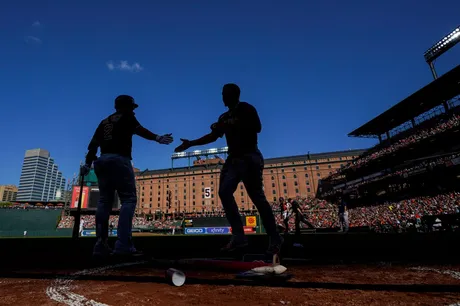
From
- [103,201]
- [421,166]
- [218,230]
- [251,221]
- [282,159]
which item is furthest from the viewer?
[282,159]

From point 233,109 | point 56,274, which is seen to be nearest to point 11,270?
point 56,274

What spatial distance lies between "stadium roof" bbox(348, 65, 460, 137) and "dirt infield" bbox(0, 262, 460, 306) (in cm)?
3942

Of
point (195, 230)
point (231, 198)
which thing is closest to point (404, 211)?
point (195, 230)

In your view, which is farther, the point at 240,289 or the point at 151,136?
the point at 151,136

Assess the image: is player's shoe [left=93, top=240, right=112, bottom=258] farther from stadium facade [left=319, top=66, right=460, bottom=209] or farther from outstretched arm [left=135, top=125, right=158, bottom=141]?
stadium facade [left=319, top=66, right=460, bottom=209]

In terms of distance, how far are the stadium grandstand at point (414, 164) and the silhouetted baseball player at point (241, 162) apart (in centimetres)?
2204

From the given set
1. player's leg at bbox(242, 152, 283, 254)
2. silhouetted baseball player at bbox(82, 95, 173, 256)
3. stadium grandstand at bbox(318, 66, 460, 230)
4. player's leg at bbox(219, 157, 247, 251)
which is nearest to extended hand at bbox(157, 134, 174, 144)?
silhouetted baseball player at bbox(82, 95, 173, 256)

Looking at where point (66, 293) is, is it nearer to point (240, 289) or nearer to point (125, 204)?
point (240, 289)

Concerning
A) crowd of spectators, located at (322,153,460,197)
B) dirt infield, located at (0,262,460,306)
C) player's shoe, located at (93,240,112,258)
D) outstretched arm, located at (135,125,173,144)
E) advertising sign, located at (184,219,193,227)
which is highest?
crowd of spectators, located at (322,153,460,197)

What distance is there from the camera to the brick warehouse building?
86.9m

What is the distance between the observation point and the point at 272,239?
2.69m

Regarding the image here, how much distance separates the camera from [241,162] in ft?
9.69

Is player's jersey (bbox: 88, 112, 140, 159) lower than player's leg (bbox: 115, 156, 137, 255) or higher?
higher

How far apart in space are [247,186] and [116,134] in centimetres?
189
